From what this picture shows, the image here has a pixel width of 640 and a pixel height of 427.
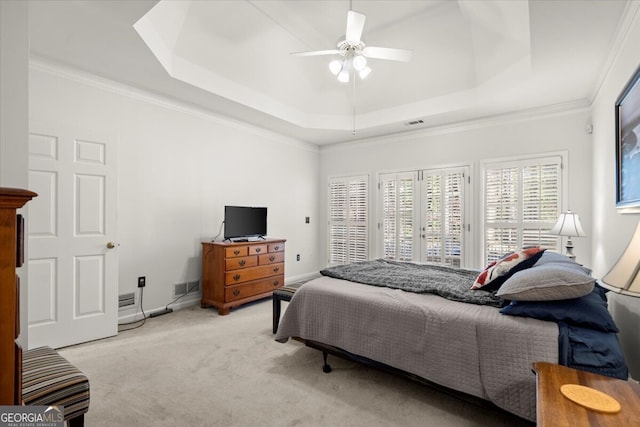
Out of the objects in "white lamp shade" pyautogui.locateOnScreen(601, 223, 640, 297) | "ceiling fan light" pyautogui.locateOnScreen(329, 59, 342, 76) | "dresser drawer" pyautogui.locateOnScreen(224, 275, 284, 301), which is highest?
"ceiling fan light" pyautogui.locateOnScreen(329, 59, 342, 76)

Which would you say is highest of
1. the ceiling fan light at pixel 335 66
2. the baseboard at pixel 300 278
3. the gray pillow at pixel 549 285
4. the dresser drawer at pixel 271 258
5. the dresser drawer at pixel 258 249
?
the ceiling fan light at pixel 335 66

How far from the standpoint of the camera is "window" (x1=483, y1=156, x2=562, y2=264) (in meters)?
3.97

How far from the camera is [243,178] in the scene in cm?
484

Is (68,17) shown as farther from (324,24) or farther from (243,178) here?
(243,178)

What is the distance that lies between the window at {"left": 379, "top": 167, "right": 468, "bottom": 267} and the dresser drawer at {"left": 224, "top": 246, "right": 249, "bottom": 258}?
98.1 inches

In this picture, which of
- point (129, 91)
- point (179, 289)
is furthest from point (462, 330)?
point (129, 91)

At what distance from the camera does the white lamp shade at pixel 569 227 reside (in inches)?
126

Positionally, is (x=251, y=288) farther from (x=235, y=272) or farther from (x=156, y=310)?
(x=156, y=310)

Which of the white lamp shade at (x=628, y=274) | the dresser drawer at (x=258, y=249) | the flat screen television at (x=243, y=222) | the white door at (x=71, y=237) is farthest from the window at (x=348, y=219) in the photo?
the white lamp shade at (x=628, y=274)

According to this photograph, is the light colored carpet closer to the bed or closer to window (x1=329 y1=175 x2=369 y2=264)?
the bed

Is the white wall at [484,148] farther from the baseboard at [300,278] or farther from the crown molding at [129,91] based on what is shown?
the crown molding at [129,91]

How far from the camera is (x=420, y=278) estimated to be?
9.16 feet

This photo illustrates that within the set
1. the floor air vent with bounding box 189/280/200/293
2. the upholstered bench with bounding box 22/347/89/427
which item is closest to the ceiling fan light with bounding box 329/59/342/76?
the upholstered bench with bounding box 22/347/89/427

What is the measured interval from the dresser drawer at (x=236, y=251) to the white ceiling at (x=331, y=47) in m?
1.88
